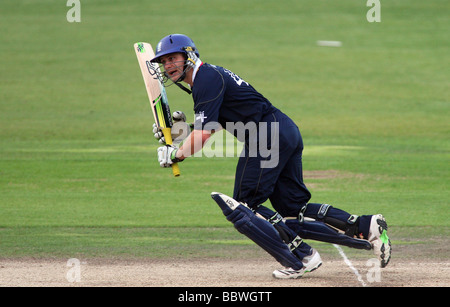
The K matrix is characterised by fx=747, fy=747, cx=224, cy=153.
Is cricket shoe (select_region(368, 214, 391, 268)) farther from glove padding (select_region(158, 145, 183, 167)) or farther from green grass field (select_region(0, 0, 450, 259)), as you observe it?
glove padding (select_region(158, 145, 183, 167))

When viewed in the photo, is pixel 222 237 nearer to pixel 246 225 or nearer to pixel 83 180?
pixel 246 225

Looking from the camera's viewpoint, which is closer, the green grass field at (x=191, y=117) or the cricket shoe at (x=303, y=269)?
the cricket shoe at (x=303, y=269)

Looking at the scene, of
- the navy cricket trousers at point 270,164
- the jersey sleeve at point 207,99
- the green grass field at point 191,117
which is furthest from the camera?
the green grass field at point 191,117

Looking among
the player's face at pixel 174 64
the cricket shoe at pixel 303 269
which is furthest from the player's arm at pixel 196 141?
the cricket shoe at pixel 303 269

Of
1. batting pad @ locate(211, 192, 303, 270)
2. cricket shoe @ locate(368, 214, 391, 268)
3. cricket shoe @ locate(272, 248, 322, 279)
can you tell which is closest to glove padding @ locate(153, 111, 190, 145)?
batting pad @ locate(211, 192, 303, 270)

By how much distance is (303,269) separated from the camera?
6148mm

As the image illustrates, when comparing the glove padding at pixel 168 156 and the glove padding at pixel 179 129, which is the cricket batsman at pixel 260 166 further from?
the glove padding at pixel 179 129

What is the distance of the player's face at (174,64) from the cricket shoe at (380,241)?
2.03 metres

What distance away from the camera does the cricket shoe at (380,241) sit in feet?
20.3

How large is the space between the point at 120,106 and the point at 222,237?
14494 mm

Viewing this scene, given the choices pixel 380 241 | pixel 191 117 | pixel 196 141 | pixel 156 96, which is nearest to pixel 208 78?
pixel 196 141

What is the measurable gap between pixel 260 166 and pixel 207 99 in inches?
27.1

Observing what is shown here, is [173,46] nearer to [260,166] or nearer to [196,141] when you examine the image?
[196,141]

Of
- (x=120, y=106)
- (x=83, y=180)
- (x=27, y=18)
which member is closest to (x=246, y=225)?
(x=83, y=180)
